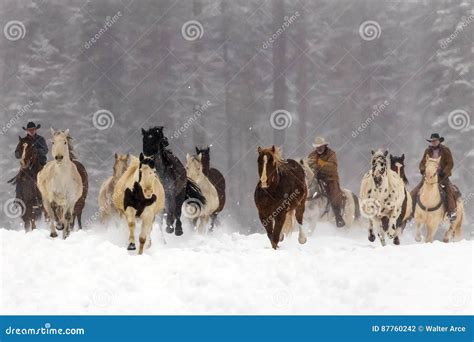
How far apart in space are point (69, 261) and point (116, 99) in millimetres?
9494

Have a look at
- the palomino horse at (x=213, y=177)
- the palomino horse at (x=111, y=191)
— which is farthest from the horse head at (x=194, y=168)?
the palomino horse at (x=111, y=191)

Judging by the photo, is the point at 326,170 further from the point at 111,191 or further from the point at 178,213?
the point at 111,191

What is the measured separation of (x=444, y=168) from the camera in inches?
544

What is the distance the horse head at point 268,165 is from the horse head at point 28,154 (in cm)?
510

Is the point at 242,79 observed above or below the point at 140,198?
above

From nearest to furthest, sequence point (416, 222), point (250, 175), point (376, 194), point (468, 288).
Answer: point (468, 288) < point (376, 194) < point (416, 222) < point (250, 175)

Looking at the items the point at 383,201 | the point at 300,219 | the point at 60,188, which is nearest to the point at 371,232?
the point at 383,201

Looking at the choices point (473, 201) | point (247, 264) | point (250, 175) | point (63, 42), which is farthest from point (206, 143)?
point (473, 201)

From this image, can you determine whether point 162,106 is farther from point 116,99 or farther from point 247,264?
point 247,264

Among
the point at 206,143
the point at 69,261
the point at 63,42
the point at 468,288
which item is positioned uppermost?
the point at 63,42

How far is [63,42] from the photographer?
18.6 m

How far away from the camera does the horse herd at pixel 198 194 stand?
36.9ft

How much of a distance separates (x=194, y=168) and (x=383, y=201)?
4.13 metres

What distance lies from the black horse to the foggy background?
2.31m
